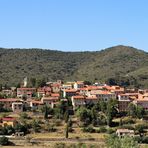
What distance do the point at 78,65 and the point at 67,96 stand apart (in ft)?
213

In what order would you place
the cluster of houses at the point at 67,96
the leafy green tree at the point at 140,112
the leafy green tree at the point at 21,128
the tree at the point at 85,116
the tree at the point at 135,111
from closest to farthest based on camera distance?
1. the leafy green tree at the point at 21,128
2. the tree at the point at 85,116
3. the leafy green tree at the point at 140,112
4. the tree at the point at 135,111
5. the cluster of houses at the point at 67,96

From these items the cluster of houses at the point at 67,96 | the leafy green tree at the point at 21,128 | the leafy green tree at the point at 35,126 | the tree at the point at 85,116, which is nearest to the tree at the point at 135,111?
the cluster of houses at the point at 67,96

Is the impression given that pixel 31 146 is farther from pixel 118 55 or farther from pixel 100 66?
pixel 118 55

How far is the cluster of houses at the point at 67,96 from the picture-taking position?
73500mm

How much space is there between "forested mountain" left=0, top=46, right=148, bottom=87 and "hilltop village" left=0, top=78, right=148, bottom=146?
86.1 feet

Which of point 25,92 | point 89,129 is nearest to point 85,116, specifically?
point 89,129

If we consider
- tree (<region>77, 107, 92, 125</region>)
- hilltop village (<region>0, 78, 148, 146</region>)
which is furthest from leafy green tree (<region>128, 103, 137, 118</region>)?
tree (<region>77, 107, 92, 125</region>)

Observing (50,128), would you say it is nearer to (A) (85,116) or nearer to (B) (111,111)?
(A) (85,116)

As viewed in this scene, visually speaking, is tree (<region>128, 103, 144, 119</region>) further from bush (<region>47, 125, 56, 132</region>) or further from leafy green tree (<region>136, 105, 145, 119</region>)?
bush (<region>47, 125, 56, 132</region>)

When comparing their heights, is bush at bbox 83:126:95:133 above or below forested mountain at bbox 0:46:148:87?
below

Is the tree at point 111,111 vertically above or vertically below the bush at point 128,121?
above

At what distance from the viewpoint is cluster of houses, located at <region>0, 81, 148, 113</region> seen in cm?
7350

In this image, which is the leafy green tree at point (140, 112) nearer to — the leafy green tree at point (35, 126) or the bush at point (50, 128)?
the bush at point (50, 128)

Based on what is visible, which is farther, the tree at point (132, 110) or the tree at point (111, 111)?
the tree at point (132, 110)
